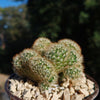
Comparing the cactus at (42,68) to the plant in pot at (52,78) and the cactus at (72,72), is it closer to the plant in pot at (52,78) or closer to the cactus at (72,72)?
the plant in pot at (52,78)

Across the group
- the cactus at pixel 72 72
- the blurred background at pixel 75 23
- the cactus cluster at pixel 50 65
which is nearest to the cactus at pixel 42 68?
the cactus cluster at pixel 50 65

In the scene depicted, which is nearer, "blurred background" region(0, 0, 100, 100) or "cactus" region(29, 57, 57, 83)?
"cactus" region(29, 57, 57, 83)

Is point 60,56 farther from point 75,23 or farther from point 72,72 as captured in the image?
point 75,23

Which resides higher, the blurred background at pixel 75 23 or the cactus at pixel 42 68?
the blurred background at pixel 75 23

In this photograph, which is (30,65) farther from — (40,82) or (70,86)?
(70,86)

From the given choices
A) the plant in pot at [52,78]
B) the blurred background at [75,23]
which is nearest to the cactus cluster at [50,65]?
the plant in pot at [52,78]

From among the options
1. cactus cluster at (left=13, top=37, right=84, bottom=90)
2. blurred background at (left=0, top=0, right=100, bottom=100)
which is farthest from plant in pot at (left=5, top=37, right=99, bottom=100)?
blurred background at (left=0, top=0, right=100, bottom=100)

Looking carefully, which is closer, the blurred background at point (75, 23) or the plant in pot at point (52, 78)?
the plant in pot at point (52, 78)

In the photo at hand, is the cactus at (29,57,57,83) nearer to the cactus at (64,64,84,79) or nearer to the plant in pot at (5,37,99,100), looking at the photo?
the plant in pot at (5,37,99,100)

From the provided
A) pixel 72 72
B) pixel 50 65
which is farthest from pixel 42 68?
pixel 72 72

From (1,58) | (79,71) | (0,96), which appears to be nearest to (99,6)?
(79,71)
